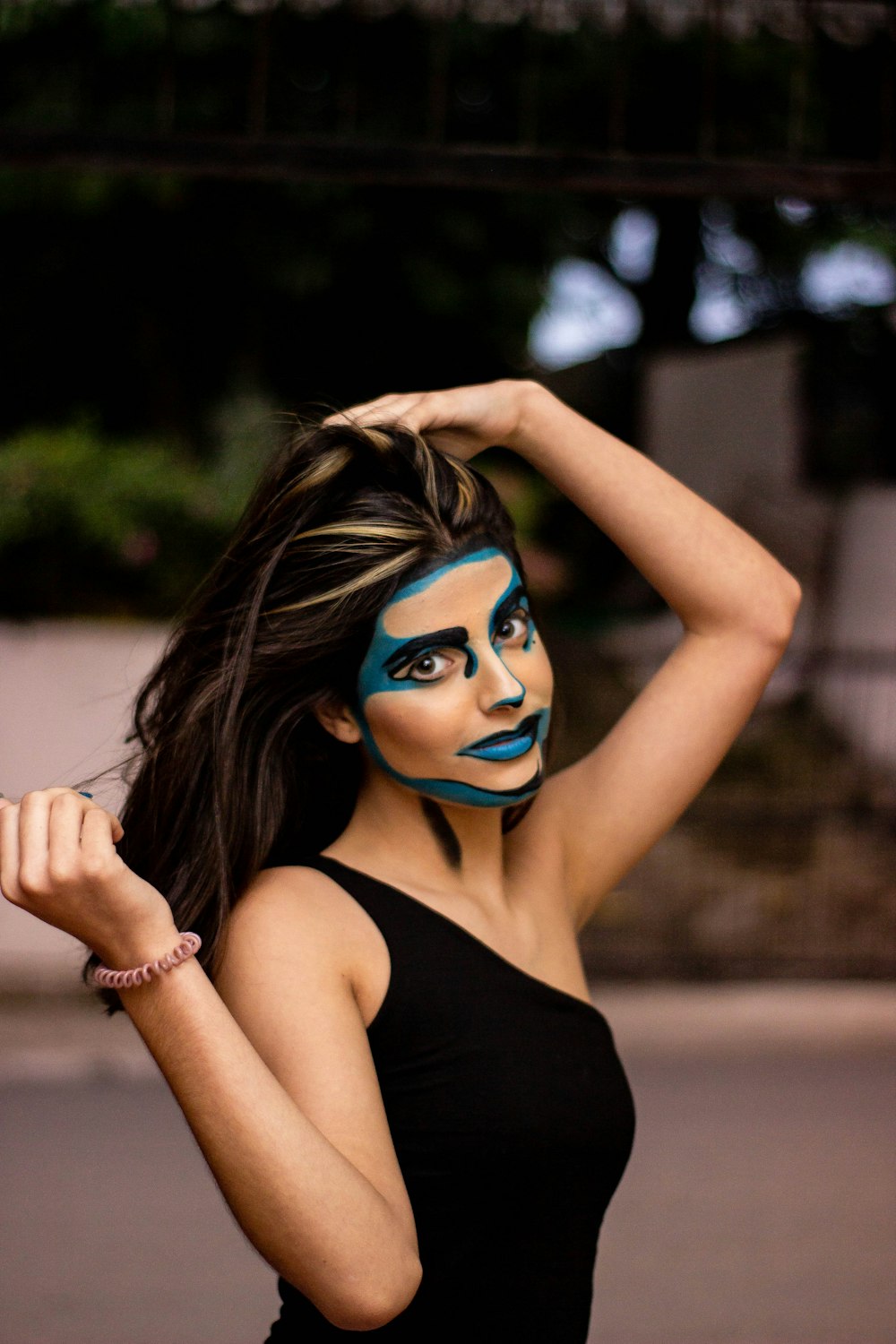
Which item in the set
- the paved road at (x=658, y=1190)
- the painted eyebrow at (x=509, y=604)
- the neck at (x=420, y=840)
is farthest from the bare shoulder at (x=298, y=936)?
the paved road at (x=658, y=1190)

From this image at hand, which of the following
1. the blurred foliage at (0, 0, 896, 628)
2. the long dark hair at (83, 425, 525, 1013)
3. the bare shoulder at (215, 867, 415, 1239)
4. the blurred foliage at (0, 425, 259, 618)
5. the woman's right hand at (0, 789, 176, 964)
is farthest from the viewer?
the blurred foliage at (0, 0, 896, 628)

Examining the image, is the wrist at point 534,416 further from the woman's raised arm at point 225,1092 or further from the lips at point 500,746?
the woman's raised arm at point 225,1092

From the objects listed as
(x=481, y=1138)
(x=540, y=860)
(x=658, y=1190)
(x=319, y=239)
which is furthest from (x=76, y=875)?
(x=319, y=239)

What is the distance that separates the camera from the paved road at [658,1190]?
3.26m

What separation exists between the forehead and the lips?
13 centimetres

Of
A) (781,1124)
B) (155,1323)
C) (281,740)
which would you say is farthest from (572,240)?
(281,740)

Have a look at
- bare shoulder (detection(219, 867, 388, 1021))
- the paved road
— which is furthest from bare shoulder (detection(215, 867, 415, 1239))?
the paved road

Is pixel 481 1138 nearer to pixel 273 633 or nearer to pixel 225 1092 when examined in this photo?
pixel 225 1092

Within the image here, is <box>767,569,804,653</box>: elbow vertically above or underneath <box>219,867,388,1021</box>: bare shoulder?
above

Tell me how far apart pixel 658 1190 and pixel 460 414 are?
3022 mm

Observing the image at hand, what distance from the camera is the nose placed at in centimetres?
140

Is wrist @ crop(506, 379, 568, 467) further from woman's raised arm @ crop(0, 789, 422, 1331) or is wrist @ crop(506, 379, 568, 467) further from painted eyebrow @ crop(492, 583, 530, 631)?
A: woman's raised arm @ crop(0, 789, 422, 1331)

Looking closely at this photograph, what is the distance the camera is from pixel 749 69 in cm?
871

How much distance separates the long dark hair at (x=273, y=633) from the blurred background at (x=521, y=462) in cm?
34
